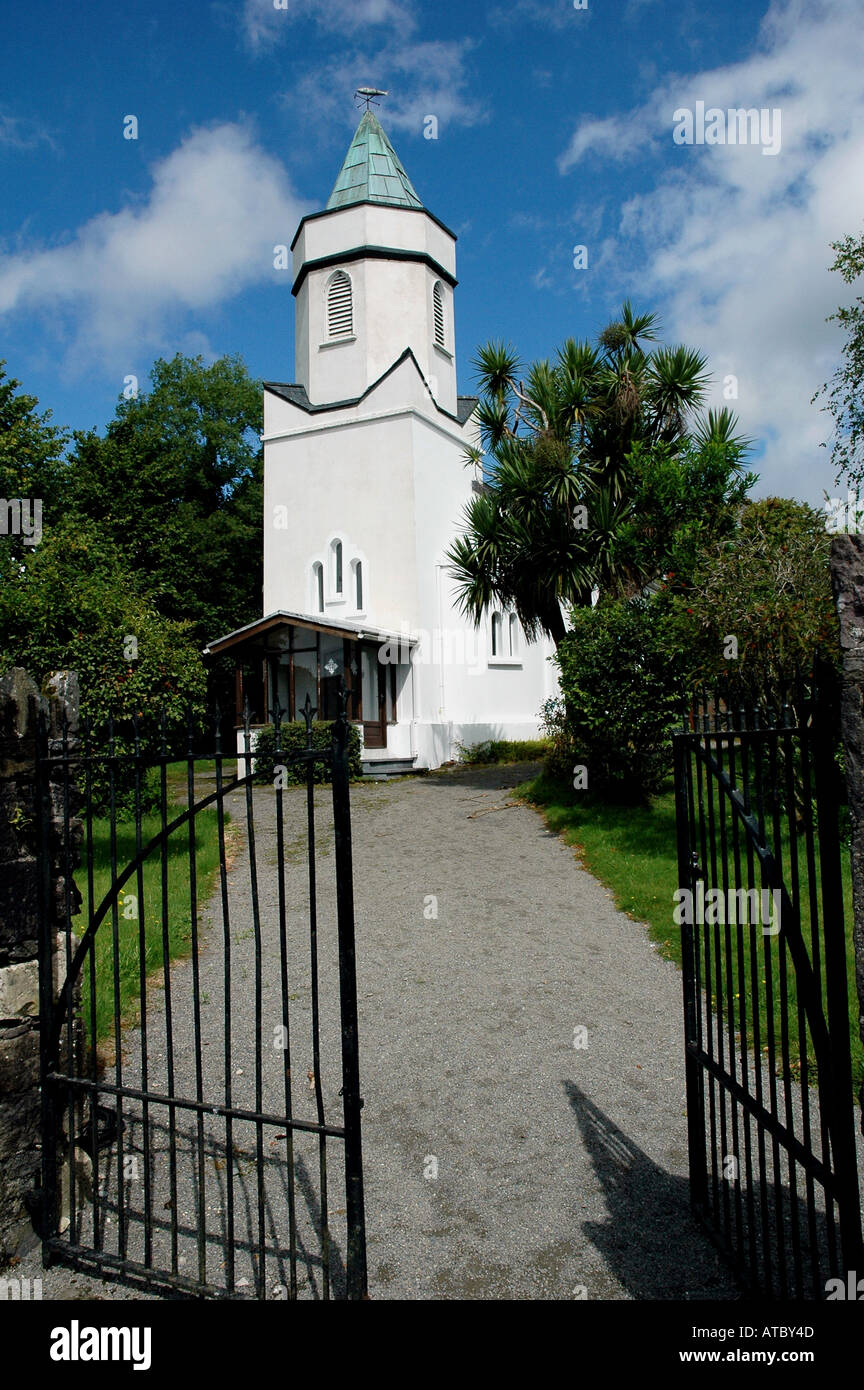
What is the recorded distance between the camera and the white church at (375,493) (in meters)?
23.2

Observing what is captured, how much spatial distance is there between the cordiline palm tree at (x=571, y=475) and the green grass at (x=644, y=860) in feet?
12.6

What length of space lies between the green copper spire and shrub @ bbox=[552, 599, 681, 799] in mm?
16806

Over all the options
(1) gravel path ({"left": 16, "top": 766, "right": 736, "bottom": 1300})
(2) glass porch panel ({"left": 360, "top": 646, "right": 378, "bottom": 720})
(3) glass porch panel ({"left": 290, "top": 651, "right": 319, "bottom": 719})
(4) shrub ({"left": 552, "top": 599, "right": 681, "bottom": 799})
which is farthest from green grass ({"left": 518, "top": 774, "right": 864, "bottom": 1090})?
(3) glass porch panel ({"left": 290, "top": 651, "right": 319, "bottom": 719})

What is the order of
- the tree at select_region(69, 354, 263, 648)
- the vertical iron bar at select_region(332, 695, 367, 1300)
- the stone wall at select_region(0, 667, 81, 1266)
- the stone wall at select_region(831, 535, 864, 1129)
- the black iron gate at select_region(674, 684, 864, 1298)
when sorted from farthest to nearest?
1. the tree at select_region(69, 354, 263, 648)
2. the stone wall at select_region(0, 667, 81, 1266)
3. the vertical iron bar at select_region(332, 695, 367, 1300)
4. the black iron gate at select_region(674, 684, 864, 1298)
5. the stone wall at select_region(831, 535, 864, 1129)

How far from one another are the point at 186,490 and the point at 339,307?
13068mm

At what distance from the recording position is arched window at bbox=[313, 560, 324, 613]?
24734 mm

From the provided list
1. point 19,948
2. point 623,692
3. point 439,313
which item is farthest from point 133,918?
point 439,313

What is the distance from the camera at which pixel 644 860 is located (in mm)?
10953

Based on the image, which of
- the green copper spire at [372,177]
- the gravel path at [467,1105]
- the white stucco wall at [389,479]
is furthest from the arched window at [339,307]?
the gravel path at [467,1105]

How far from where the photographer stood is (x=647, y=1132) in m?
4.89

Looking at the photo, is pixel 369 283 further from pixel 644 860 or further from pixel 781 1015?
pixel 781 1015

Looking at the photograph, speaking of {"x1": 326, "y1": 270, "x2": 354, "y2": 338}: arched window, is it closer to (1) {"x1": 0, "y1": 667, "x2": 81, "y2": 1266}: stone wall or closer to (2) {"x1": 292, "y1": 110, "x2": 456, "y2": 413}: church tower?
(2) {"x1": 292, "y1": 110, "x2": 456, "y2": 413}: church tower
